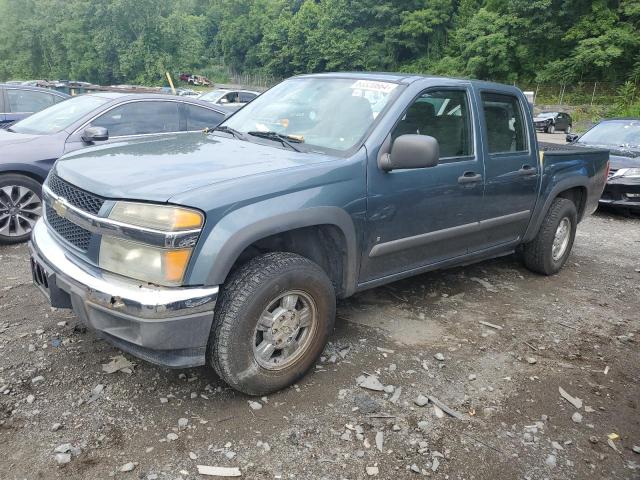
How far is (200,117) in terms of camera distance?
21.6 feet

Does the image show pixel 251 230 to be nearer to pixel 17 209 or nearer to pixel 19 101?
pixel 17 209

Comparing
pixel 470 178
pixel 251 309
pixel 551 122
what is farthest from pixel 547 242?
pixel 551 122

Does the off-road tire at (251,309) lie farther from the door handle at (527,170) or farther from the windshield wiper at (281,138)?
the door handle at (527,170)

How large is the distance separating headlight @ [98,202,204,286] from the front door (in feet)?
3.98

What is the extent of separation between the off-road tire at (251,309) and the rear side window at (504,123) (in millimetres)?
2080

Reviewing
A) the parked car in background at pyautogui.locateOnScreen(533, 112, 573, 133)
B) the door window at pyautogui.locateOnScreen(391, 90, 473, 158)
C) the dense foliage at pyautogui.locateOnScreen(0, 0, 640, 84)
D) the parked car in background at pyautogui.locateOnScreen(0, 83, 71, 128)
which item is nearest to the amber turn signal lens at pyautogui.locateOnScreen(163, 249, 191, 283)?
the door window at pyautogui.locateOnScreen(391, 90, 473, 158)

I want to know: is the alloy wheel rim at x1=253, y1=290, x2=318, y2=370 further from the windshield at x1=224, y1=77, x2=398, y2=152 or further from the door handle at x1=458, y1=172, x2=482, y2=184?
the door handle at x1=458, y1=172, x2=482, y2=184

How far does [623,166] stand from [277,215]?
7.31 meters

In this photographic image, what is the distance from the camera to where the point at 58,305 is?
9.02 feet

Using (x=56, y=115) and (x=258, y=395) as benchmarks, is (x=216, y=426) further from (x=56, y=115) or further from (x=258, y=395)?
(x=56, y=115)

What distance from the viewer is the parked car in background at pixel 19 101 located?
7.99m

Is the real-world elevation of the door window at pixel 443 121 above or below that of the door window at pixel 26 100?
above

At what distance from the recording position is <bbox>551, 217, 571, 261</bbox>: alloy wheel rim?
5.24 meters

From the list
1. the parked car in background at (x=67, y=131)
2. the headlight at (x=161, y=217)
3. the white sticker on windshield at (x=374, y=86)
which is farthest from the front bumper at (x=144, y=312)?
the parked car in background at (x=67, y=131)
